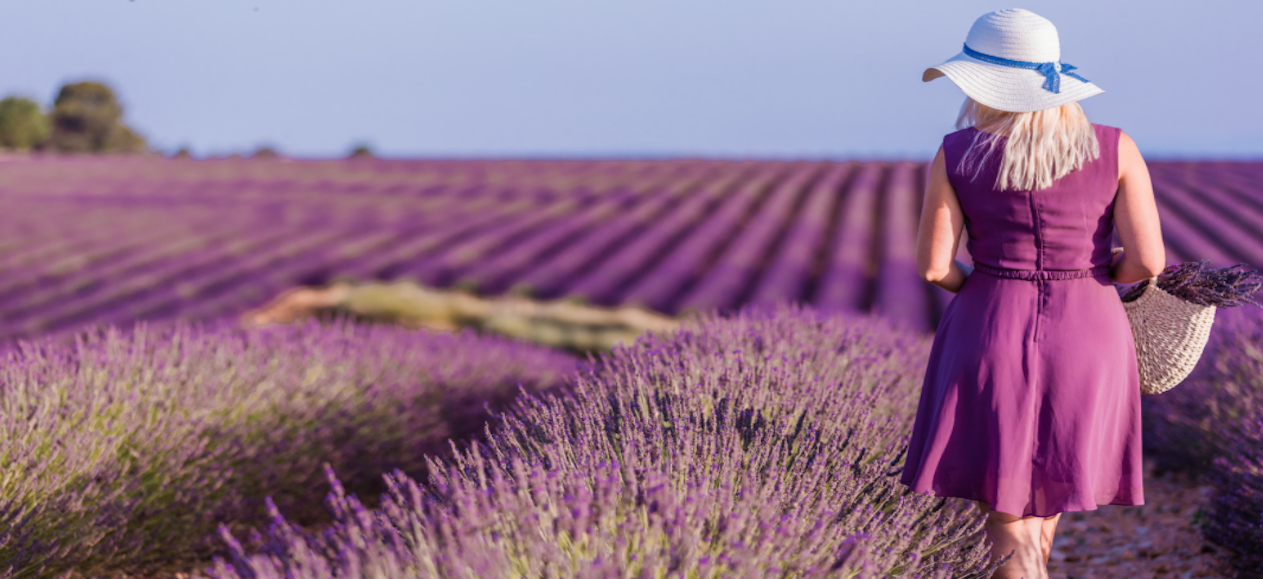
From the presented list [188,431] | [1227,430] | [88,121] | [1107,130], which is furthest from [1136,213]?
[88,121]

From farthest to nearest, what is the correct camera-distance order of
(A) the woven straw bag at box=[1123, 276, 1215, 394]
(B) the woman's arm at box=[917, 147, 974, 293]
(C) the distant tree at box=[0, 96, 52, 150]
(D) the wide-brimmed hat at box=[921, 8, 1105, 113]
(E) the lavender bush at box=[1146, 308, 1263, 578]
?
1. (C) the distant tree at box=[0, 96, 52, 150]
2. (E) the lavender bush at box=[1146, 308, 1263, 578]
3. (A) the woven straw bag at box=[1123, 276, 1215, 394]
4. (B) the woman's arm at box=[917, 147, 974, 293]
5. (D) the wide-brimmed hat at box=[921, 8, 1105, 113]

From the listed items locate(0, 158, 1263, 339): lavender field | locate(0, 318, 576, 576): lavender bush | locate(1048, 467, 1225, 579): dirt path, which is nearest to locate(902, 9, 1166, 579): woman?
locate(1048, 467, 1225, 579): dirt path

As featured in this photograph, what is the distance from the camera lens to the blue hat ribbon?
6.25 feet

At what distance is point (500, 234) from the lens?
529 inches

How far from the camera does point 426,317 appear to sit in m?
9.20

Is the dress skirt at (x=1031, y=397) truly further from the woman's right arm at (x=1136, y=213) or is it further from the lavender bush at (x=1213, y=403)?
the lavender bush at (x=1213, y=403)

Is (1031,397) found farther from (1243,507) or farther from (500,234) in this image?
(500,234)

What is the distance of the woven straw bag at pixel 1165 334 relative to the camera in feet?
6.98

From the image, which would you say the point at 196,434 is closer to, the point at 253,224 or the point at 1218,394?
the point at 1218,394

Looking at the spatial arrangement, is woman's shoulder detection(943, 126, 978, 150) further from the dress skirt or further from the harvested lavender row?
the harvested lavender row

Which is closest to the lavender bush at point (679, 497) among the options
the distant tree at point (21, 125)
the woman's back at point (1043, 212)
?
the woman's back at point (1043, 212)

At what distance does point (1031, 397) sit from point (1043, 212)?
0.45 metres

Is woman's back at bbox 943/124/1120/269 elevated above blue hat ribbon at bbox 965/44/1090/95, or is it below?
below

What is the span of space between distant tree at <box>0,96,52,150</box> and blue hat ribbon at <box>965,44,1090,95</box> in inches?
1708
